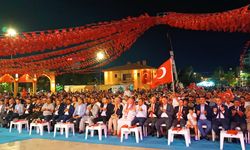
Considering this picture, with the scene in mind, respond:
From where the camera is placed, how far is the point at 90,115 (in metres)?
12.3

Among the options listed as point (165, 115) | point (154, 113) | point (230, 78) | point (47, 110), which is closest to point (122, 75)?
point (47, 110)

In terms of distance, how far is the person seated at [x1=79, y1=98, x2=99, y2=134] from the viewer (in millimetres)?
12020

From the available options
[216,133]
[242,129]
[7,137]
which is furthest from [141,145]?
[7,137]

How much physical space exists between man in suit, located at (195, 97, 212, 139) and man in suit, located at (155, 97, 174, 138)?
0.92 m

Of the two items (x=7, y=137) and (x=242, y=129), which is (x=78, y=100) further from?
(x=242, y=129)

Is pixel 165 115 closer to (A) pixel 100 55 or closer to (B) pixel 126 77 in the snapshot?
(A) pixel 100 55

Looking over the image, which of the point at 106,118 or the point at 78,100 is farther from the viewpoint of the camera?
the point at 78,100

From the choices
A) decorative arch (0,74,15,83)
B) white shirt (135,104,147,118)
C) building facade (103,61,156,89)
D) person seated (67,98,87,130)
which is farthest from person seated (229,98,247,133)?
building facade (103,61,156,89)

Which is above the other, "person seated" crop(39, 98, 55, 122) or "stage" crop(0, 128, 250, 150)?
"person seated" crop(39, 98, 55, 122)

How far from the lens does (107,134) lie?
11.7 metres

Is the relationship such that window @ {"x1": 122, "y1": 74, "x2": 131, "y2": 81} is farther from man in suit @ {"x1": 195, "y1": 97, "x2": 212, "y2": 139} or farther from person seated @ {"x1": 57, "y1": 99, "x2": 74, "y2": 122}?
man in suit @ {"x1": 195, "y1": 97, "x2": 212, "y2": 139}

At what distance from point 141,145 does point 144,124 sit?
1.45m

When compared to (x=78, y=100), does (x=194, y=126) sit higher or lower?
lower

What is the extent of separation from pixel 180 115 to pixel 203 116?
30.4 inches
